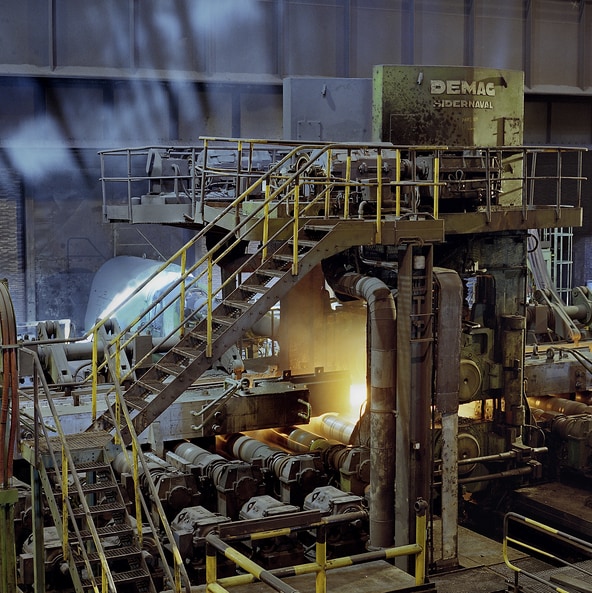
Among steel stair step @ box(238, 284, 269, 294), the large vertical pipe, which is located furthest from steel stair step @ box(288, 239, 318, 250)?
the large vertical pipe

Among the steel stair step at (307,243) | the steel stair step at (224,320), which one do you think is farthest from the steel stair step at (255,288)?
the steel stair step at (307,243)

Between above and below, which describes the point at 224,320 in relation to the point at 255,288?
below

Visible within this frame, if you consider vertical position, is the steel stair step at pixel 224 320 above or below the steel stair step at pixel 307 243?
below

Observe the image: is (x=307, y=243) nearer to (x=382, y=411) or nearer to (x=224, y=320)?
(x=224, y=320)

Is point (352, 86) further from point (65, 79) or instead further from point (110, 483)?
point (110, 483)

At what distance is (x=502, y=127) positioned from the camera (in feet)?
50.8

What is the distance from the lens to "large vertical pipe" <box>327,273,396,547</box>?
11602 millimetres

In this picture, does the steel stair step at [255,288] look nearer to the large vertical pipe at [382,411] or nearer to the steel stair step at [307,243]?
the steel stair step at [307,243]

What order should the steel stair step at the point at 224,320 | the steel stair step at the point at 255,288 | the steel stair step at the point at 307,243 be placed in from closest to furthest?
the steel stair step at the point at 224,320 < the steel stair step at the point at 255,288 < the steel stair step at the point at 307,243

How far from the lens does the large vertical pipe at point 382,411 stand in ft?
38.1

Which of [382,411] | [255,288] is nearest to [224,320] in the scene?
[255,288]

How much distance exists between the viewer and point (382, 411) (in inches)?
460

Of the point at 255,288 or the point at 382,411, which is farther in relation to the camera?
the point at 382,411

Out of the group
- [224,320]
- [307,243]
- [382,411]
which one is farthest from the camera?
[382,411]
